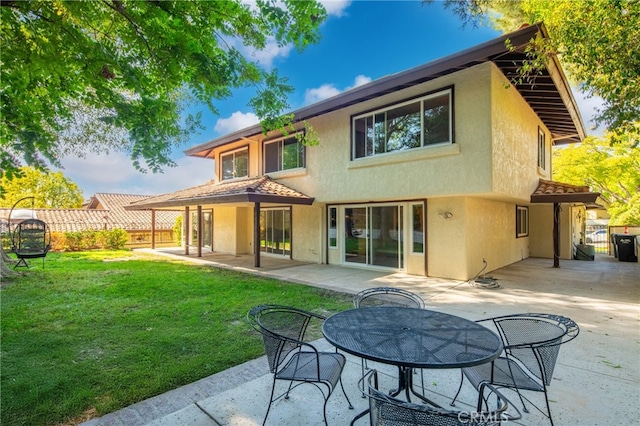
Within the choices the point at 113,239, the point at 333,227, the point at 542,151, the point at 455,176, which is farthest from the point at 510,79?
the point at 113,239

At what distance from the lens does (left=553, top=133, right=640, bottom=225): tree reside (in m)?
18.5

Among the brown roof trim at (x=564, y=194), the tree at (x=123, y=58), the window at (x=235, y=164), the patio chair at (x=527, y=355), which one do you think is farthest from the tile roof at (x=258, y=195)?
the patio chair at (x=527, y=355)

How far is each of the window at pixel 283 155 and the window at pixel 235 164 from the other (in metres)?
1.87

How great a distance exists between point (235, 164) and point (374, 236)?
944cm

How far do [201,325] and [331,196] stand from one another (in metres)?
7.39

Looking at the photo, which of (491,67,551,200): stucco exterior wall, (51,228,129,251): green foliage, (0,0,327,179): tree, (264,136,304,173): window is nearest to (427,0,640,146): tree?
(491,67,551,200): stucco exterior wall

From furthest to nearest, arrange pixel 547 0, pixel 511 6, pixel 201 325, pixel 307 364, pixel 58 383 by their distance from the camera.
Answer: pixel 511 6 → pixel 547 0 → pixel 201 325 → pixel 58 383 → pixel 307 364

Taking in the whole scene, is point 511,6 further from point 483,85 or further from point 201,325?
point 201,325

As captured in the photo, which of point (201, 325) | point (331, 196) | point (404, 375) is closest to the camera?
point (404, 375)

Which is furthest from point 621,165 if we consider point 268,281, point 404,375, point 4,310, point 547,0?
point 4,310

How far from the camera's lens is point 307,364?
3174 mm

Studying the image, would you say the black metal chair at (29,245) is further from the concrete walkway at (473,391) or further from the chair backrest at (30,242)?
the concrete walkway at (473,391)

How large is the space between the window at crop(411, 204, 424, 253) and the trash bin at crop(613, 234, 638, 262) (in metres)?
10.5

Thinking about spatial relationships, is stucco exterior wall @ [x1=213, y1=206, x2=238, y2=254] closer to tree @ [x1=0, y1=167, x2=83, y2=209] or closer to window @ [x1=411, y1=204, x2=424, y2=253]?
window @ [x1=411, y1=204, x2=424, y2=253]
